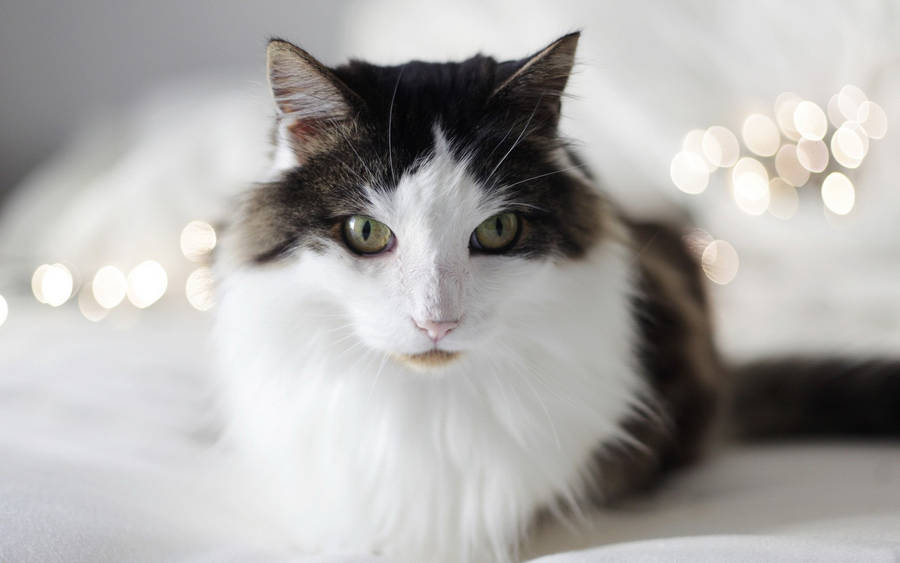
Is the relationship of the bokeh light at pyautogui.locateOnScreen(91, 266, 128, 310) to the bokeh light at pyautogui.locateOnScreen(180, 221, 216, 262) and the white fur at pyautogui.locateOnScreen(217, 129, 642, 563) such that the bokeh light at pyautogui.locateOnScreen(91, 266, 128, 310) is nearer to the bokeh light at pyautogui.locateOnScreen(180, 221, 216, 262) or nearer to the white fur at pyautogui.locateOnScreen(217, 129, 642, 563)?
the bokeh light at pyautogui.locateOnScreen(180, 221, 216, 262)

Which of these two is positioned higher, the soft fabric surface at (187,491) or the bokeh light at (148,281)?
the bokeh light at (148,281)

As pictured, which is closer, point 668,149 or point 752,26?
point 752,26

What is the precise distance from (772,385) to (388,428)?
0.94 m

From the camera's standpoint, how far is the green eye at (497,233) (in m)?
1.00

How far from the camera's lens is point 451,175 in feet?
3.19

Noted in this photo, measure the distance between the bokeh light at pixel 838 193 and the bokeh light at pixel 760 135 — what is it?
183 millimetres

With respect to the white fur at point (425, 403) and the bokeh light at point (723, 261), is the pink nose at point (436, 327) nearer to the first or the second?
the white fur at point (425, 403)

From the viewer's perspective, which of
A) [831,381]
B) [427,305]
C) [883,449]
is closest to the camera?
[427,305]

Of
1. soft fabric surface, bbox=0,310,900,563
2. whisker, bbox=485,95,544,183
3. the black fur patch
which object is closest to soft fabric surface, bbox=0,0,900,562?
soft fabric surface, bbox=0,310,900,563

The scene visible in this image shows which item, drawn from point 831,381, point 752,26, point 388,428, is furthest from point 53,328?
point 752,26

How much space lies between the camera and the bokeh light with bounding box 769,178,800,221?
2.29m

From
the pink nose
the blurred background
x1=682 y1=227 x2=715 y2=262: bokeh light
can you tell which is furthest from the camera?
the blurred background

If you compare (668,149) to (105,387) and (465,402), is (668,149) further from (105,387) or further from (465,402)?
(105,387)

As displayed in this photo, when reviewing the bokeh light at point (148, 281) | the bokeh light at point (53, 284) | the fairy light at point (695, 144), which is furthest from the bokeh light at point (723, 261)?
the bokeh light at point (53, 284)
